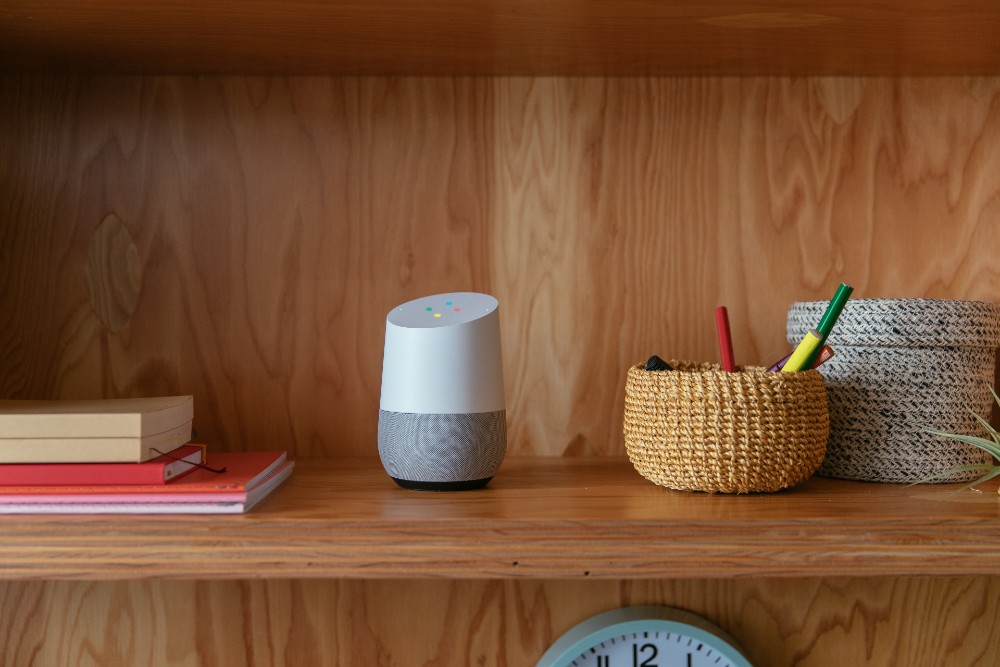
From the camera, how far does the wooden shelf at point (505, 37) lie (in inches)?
24.2

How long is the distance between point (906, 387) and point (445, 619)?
1.38ft

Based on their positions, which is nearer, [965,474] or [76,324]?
[965,474]

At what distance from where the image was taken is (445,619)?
2.42 feet

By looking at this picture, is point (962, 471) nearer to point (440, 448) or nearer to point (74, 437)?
point (440, 448)

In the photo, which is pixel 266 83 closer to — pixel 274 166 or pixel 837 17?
pixel 274 166

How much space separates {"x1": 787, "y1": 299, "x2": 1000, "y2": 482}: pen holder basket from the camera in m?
0.65

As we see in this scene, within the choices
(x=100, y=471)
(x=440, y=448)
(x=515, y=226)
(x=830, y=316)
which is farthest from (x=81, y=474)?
(x=830, y=316)

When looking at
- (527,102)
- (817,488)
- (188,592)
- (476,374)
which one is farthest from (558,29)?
(188,592)

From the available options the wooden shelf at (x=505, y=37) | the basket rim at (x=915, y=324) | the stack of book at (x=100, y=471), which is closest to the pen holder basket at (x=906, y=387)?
the basket rim at (x=915, y=324)

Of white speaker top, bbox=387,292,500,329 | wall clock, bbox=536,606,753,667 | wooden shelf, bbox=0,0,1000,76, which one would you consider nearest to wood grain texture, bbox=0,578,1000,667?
wall clock, bbox=536,606,753,667

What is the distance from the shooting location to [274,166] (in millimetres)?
776

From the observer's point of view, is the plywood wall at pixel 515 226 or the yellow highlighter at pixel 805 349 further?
the plywood wall at pixel 515 226

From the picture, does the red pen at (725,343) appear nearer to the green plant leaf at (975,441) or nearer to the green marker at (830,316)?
the green marker at (830,316)

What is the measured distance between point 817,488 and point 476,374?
27cm
